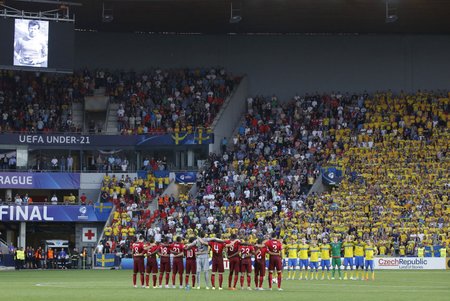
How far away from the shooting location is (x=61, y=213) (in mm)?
66688

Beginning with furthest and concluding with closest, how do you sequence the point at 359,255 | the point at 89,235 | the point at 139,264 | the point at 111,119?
the point at 111,119 → the point at 89,235 → the point at 359,255 → the point at 139,264

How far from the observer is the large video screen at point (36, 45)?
2286 inches

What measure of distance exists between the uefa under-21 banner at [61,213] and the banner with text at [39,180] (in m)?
2.68

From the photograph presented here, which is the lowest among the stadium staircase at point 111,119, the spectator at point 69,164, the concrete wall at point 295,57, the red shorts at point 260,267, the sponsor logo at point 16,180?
the red shorts at point 260,267

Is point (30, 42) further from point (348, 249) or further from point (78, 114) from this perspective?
point (348, 249)

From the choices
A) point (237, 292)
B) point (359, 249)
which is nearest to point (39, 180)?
point (359, 249)

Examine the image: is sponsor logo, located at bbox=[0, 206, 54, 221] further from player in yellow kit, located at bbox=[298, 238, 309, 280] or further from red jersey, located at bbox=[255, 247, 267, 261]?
red jersey, located at bbox=[255, 247, 267, 261]

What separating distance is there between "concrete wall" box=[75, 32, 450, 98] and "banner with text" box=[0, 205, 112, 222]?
14519 mm

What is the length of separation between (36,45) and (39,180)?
44.2ft

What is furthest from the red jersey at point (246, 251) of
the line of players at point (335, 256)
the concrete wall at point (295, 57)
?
the concrete wall at point (295, 57)

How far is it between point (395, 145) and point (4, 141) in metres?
26.8

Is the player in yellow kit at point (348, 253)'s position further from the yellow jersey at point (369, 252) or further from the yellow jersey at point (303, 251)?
the yellow jersey at point (303, 251)

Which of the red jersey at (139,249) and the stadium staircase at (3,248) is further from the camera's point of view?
the stadium staircase at (3,248)

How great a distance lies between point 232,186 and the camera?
66.1m
